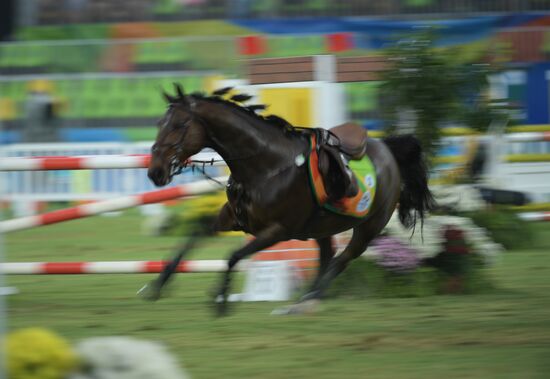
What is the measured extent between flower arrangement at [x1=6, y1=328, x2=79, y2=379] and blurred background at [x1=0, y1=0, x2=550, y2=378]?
4.38ft

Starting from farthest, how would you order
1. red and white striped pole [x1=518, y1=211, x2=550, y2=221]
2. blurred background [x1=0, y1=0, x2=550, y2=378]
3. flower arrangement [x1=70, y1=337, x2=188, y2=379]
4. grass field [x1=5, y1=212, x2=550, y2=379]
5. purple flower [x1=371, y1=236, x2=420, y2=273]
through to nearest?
red and white striped pole [x1=518, y1=211, x2=550, y2=221] < purple flower [x1=371, y1=236, x2=420, y2=273] < blurred background [x1=0, y1=0, x2=550, y2=378] < grass field [x1=5, y1=212, x2=550, y2=379] < flower arrangement [x1=70, y1=337, x2=188, y2=379]

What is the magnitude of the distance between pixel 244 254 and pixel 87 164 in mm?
1668

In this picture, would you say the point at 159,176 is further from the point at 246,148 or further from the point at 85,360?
the point at 85,360

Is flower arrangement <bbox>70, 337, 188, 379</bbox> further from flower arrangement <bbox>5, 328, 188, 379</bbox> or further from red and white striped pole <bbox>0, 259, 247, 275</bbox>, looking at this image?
red and white striped pole <bbox>0, 259, 247, 275</bbox>

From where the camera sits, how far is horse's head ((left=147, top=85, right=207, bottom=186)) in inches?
237

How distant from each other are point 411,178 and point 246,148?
1544 millimetres

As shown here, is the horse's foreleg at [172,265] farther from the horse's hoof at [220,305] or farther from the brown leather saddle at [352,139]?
the brown leather saddle at [352,139]

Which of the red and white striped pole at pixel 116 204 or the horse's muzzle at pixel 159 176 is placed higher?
the horse's muzzle at pixel 159 176

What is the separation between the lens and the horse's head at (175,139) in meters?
6.03

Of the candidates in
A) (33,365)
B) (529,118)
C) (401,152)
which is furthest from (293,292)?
(529,118)

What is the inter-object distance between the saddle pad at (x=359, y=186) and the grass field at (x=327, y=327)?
74cm

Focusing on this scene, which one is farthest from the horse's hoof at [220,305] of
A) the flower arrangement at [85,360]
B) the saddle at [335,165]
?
the flower arrangement at [85,360]

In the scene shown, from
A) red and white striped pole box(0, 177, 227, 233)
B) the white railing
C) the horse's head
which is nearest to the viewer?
the horse's head

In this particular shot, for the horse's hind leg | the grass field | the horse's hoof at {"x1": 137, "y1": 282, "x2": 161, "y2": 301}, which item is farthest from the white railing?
the horse's hind leg
